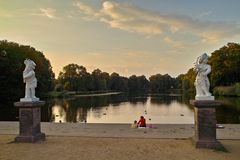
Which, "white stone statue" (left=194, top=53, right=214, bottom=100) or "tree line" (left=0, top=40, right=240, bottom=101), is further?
"tree line" (left=0, top=40, right=240, bottom=101)

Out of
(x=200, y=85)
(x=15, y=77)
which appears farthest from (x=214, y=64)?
(x=200, y=85)

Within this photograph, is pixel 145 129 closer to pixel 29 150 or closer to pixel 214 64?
pixel 29 150

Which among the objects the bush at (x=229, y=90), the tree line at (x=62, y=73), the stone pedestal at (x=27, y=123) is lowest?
the stone pedestal at (x=27, y=123)

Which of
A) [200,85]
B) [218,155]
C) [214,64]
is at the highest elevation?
[214,64]

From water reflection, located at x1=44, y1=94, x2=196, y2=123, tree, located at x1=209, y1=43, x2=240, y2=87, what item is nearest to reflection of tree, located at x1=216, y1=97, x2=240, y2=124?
water reflection, located at x1=44, y1=94, x2=196, y2=123

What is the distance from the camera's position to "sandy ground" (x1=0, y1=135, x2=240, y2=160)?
10.5 metres

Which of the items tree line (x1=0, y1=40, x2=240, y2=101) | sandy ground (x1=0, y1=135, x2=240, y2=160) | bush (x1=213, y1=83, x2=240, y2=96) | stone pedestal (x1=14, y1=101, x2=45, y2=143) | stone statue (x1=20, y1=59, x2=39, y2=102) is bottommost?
sandy ground (x1=0, y1=135, x2=240, y2=160)

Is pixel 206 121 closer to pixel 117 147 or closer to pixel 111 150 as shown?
pixel 117 147

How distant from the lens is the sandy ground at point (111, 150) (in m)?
10.5

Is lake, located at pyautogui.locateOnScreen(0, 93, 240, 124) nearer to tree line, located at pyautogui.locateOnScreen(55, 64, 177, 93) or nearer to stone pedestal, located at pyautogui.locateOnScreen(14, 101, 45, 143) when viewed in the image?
stone pedestal, located at pyautogui.locateOnScreen(14, 101, 45, 143)

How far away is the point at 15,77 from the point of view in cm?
5900

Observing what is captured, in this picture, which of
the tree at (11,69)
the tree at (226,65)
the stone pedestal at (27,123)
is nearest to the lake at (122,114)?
the tree at (11,69)

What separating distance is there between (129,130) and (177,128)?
247 cm

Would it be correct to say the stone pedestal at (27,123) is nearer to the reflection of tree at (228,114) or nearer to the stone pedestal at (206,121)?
the stone pedestal at (206,121)
